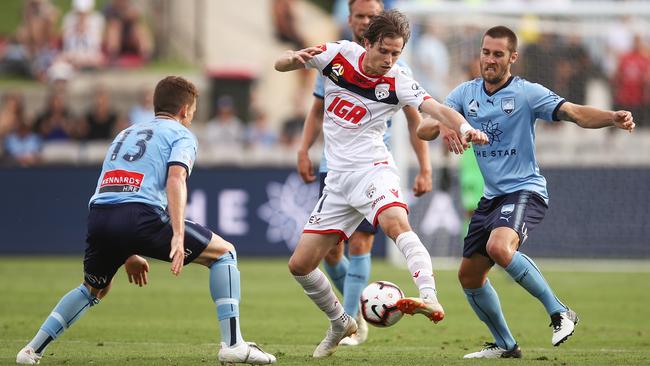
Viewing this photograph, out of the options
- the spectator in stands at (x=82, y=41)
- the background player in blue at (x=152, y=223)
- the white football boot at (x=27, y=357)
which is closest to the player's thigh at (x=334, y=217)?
the background player in blue at (x=152, y=223)

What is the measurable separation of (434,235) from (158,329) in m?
8.43

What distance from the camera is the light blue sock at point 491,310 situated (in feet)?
27.5

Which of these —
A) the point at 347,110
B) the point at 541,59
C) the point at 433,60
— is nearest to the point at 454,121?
the point at 347,110

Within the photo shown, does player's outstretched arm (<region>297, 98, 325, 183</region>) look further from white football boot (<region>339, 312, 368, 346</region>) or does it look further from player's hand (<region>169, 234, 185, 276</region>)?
player's hand (<region>169, 234, 185, 276</region>)

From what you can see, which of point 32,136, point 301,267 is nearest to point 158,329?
point 301,267

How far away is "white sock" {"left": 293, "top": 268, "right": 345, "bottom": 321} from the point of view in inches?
323

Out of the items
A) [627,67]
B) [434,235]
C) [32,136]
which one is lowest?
[434,235]

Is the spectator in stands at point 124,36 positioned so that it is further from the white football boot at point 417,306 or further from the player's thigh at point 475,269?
the white football boot at point 417,306

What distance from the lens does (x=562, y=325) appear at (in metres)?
7.86

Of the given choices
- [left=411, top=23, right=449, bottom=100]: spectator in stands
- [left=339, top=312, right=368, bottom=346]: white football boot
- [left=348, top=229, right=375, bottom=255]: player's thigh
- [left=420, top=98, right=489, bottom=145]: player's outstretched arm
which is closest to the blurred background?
[left=411, top=23, right=449, bottom=100]: spectator in stands

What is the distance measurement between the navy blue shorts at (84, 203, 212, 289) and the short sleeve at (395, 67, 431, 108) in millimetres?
1797

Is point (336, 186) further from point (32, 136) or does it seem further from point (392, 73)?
point (32, 136)

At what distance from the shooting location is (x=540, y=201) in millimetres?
8367

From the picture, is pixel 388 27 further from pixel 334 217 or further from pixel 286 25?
pixel 286 25
